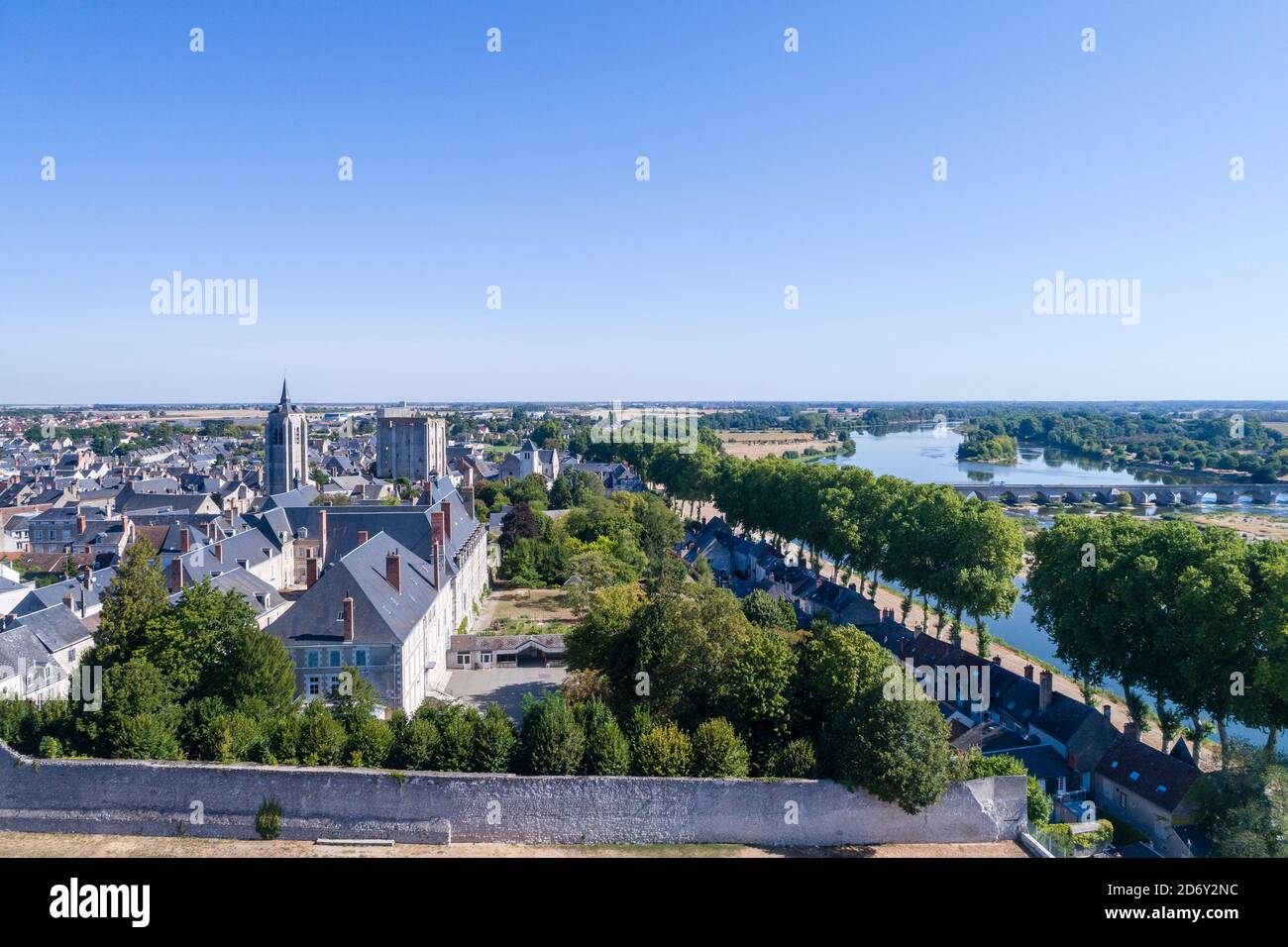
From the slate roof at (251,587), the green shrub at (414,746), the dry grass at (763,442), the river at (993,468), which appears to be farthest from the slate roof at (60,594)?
the dry grass at (763,442)

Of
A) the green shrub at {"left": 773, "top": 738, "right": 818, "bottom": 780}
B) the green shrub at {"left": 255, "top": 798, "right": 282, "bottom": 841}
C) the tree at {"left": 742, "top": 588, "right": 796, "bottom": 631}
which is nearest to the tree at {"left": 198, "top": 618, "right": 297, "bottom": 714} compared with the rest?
the green shrub at {"left": 255, "top": 798, "right": 282, "bottom": 841}

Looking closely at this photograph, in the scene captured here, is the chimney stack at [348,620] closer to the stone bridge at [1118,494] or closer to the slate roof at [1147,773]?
the slate roof at [1147,773]

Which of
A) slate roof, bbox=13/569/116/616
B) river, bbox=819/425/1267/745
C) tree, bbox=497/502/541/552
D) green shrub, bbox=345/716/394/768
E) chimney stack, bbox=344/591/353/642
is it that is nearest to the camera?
green shrub, bbox=345/716/394/768

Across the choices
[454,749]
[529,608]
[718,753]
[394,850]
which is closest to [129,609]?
[454,749]

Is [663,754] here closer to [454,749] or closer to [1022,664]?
[454,749]

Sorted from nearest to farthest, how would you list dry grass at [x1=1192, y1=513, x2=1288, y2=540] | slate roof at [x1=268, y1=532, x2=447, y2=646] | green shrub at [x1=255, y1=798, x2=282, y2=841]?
green shrub at [x1=255, y1=798, x2=282, y2=841], slate roof at [x1=268, y1=532, x2=447, y2=646], dry grass at [x1=1192, y1=513, x2=1288, y2=540]

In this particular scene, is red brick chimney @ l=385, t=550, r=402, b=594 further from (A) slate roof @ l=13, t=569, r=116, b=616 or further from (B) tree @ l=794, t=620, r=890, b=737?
(B) tree @ l=794, t=620, r=890, b=737
